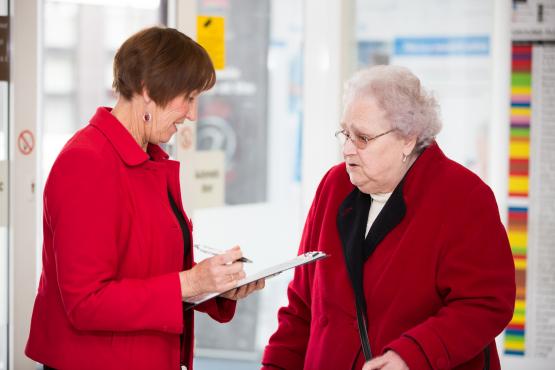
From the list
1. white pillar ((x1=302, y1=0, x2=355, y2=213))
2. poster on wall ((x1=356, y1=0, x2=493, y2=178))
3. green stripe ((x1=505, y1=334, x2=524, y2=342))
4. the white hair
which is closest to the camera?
the white hair

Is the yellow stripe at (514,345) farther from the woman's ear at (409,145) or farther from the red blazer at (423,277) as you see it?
the woman's ear at (409,145)

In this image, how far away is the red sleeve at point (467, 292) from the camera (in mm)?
1891

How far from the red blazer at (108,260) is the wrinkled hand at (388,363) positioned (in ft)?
1.61

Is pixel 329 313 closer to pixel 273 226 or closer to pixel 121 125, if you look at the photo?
pixel 121 125

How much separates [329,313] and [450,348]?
14.8 inches

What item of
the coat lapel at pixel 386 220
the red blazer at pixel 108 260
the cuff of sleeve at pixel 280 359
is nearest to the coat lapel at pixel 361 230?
the coat lapel at pixel 386 220

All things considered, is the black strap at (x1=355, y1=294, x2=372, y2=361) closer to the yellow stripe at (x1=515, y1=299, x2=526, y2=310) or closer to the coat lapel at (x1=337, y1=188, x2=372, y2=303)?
the coat lapel at (x1=337, y1=188, x2=372, y2=303)

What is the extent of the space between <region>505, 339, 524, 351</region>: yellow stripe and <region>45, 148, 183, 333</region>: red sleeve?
229 centimetres

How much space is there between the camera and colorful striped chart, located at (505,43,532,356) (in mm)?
3447

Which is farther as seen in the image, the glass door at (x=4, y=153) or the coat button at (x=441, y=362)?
the glass door at (x=4, y=153)

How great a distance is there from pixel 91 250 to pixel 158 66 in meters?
0.47

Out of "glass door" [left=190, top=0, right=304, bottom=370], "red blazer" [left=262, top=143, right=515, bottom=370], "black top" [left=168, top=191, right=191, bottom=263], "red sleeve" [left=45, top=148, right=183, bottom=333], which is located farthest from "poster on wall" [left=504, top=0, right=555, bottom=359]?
"red sleeve" [left=45, top=148, right=183, bottom=333]

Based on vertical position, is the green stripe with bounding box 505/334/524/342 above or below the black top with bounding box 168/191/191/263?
below

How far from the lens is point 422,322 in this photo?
1990mm
